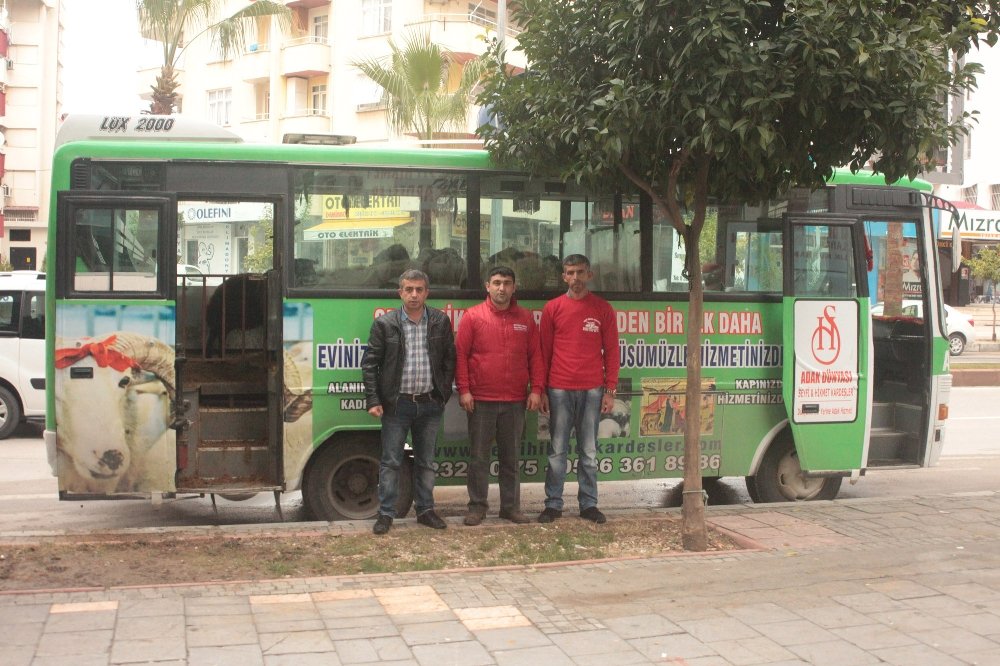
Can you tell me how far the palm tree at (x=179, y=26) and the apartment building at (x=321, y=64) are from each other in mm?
12957

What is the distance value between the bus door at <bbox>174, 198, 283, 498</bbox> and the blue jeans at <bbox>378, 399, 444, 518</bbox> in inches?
35.3

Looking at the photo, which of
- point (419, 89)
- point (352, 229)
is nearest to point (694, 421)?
point (352, 229)

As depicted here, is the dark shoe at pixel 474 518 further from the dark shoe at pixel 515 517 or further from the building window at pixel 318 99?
the building window at pixel 318 99

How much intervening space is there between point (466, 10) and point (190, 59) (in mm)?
14083

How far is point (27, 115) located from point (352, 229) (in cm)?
5605

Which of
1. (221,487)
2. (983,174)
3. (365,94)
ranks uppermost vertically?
(365,94)

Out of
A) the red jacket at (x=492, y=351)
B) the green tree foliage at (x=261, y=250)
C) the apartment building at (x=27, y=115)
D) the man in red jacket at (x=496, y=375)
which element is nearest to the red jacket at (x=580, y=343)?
the man in red jacket at (x=496, y=375)

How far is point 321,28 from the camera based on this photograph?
40.5m

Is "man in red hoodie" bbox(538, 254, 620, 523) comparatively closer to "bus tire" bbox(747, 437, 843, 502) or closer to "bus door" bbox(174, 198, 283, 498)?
"bus tire" bbox(747, 437, 843, 502)

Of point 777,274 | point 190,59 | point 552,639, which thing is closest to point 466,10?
point 190,59

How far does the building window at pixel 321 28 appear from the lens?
131 ft

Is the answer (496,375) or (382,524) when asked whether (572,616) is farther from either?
(496,375)

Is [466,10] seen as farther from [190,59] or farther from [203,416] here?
[203,416]

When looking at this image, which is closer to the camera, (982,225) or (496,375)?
(496,375)
